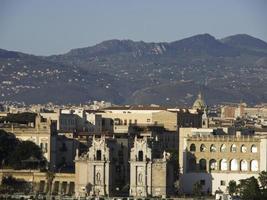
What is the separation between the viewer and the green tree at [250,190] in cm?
6650

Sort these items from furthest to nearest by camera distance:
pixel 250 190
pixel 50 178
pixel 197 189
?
1. pixel 50 178
2. pixel 197 189
3. pixel 250 190

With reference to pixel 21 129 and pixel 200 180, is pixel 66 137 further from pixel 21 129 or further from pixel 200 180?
pixel 200 180

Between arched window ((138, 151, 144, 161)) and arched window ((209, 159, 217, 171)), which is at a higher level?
arched window ((138, 151, 144, 161))

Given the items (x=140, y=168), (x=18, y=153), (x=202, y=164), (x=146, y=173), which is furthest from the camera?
(x=18, y=153)

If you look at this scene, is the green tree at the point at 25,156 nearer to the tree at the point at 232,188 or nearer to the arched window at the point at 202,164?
the arched window at the point at 202,164

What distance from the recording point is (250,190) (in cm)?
6694

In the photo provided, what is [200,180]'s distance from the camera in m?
74.0

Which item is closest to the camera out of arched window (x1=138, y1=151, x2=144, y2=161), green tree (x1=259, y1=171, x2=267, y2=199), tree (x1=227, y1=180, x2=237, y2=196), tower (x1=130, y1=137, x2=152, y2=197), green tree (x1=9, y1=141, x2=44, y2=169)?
green tree (x1=259, y1=171, x2=267, y2=199)

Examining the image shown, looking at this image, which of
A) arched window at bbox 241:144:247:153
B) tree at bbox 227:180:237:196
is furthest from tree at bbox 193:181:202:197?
arched window at bbox 241:144:247:153

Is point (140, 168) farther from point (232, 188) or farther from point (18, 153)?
point (18, 153)

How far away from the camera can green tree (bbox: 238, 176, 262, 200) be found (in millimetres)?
66500

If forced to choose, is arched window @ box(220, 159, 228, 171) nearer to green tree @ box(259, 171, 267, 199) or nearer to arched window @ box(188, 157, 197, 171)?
arched window @ box(188, 157, 197, 171)

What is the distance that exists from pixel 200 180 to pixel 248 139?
2.87 metres

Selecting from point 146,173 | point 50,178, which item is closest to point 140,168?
point 146,173
